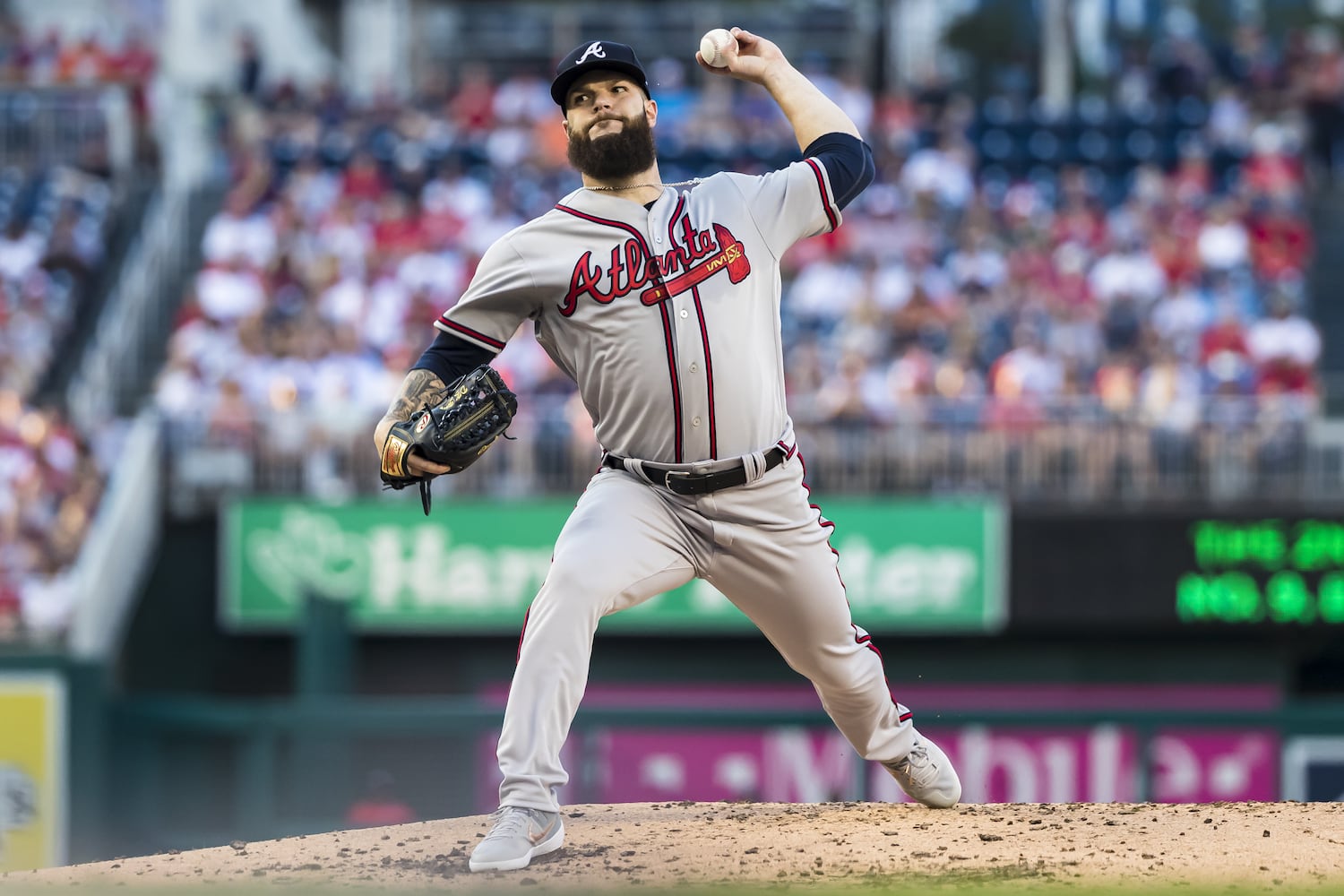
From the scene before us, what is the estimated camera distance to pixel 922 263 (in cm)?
1296

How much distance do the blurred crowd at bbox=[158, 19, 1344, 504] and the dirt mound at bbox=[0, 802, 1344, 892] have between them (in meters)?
6.26

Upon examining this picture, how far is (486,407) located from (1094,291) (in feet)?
29.7

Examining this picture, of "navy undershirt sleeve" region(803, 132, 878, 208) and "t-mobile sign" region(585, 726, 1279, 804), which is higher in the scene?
"navy undershirt sleeve" region(803, 132, 878, 208)

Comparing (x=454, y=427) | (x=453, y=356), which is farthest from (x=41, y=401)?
(x=454, y=427)

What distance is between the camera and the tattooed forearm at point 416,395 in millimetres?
4258

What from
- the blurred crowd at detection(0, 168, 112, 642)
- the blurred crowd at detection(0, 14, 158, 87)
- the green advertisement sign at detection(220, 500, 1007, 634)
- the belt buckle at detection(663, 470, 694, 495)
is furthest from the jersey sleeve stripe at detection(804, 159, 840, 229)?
the blurred crowd at detection(0, 14, 158, 87)

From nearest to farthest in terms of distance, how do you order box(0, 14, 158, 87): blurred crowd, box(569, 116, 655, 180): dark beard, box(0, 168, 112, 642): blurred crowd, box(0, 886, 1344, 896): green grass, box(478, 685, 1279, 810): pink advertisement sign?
box(0, 886, 1344, 896): green grass, box(569, 116, 655, 180): dark beard, box(478, 685, 1279, 810): pink advertisement sign, box(0, 168, 112, 642): blurred crowd, box(0, 14, 158, 87): blurred crowd

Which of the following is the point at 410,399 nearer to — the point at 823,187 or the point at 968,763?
the point at 823,187

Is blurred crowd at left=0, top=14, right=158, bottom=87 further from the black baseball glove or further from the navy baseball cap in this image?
the black baseball glove

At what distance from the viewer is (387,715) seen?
7.34 metres

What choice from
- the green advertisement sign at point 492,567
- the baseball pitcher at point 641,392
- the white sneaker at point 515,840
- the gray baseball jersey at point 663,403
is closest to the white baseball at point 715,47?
the baseball pitcher at point 641,392

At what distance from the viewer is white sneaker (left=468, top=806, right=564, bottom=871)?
4.17 metres

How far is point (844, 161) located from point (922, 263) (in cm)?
849

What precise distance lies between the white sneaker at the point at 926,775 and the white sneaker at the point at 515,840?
1051 mm
